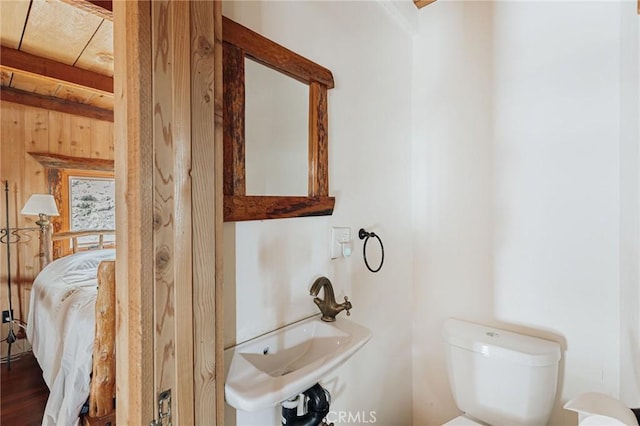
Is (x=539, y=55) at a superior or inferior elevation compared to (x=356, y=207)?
superior

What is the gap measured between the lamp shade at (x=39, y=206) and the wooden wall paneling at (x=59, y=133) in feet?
1.56

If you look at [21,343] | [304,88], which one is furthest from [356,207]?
[21,343]

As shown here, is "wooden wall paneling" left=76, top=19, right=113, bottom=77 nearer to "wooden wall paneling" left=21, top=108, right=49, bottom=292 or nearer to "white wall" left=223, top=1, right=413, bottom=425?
"wooden wall paneling" left=21, top=108, right=49, bottom=292

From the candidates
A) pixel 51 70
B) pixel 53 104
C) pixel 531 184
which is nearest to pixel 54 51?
pixel 51 70

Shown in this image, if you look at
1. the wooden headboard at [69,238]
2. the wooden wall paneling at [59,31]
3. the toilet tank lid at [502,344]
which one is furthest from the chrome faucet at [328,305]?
the wooden headboard at [69,238]

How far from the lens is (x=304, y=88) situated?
1119mm

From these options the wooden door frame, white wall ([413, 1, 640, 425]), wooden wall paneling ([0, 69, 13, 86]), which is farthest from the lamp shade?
white wall ([413, 1, 640, 425])

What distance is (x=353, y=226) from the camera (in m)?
1.35

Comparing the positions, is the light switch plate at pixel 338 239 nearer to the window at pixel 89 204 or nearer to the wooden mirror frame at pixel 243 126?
the wooden mirror frame at pixel 243 126

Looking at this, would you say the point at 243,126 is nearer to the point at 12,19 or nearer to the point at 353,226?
the point at 353,226

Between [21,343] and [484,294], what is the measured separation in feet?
12.4

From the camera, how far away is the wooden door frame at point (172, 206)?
647 mm

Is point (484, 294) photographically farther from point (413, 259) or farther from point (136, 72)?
point (136, 72)

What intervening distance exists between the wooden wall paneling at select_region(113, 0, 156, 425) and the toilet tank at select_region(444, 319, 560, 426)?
50.8 inches
